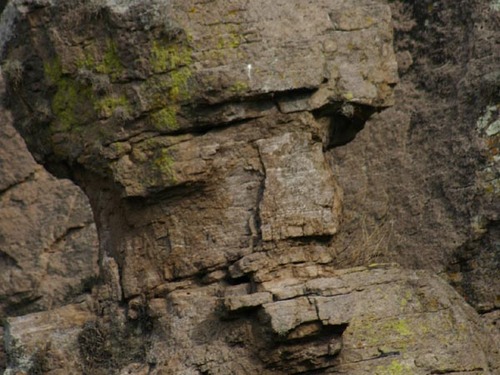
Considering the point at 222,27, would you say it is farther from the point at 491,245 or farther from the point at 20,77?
the point at 491,245

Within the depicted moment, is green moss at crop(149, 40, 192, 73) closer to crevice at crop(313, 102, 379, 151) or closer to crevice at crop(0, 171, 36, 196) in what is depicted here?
crevice at crop(313, 102, 379, 151)

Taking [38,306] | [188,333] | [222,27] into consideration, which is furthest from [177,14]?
[38,306]

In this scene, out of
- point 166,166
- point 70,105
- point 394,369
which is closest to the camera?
point 394,369

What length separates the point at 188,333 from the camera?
9305 mm

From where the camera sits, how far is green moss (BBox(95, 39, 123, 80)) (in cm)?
955

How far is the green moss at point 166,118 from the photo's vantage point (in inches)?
372

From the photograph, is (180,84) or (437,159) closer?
(180,84)

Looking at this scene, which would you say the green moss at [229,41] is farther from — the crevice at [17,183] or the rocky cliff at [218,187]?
the crevice at [17,183]

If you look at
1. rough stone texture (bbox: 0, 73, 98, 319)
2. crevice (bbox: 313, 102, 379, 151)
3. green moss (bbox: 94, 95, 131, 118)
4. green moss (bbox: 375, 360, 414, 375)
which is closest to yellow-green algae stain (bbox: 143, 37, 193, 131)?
green moss (bbox: 94, 95, 131, 118)

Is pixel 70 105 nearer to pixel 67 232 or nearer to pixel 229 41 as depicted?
pixel 229 41

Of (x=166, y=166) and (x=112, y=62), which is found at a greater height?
(x=112, y=62)

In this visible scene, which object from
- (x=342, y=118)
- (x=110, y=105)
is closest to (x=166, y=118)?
(x=110, y=105)

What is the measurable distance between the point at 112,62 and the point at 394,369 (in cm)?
229

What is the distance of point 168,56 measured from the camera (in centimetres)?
945
